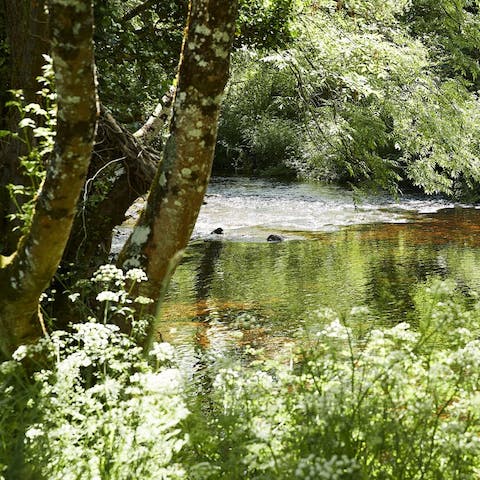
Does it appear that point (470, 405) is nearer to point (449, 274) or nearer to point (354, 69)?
point (354, 69)

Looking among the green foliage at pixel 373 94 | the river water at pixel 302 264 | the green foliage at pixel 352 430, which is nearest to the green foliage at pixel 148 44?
the green foliage at pixel 373 94

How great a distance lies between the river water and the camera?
9641 millimetres

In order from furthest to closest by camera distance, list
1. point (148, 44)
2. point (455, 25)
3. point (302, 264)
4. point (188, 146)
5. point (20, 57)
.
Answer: point (302, 264) < point (455, 25) < point (148, 44) < point (20, 57) < point (188, 146)

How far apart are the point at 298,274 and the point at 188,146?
8506 millimetres

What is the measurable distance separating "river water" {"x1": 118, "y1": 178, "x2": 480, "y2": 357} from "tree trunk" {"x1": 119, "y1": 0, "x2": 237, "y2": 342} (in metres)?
1.03

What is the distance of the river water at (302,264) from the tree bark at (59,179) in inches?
41.7

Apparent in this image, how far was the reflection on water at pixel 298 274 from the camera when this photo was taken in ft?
31.3

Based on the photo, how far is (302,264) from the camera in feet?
43.4

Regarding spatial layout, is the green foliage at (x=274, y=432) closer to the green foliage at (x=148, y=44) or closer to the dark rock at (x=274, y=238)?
the green foliage at (x=148, y=44)

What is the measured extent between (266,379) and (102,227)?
331 centimetres

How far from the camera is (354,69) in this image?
988 centimetres

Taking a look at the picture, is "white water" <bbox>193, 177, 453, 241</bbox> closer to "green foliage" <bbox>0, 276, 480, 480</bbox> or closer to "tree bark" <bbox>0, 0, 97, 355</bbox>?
"tree bark" <bbox>0, 0, 97, 355</bbox>

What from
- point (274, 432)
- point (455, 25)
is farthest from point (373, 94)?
point (274, 432)

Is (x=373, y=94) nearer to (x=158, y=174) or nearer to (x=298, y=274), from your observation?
(x=298, y=274)
